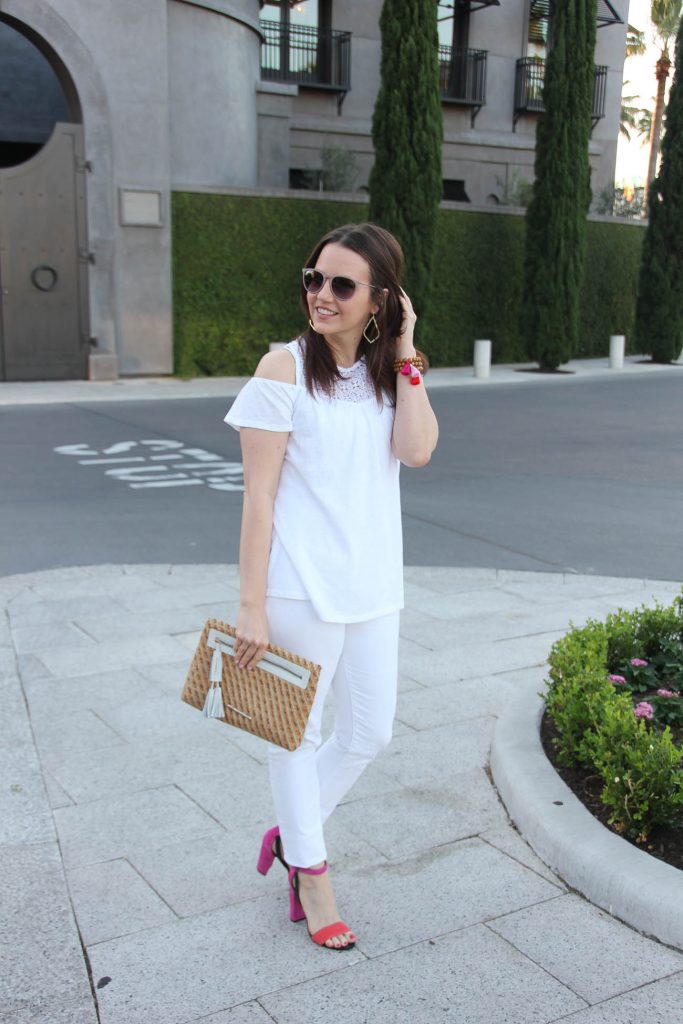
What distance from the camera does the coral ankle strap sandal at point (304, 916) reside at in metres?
2.69

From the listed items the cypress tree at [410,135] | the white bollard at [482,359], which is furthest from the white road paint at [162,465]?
the white bollard at [482,359]

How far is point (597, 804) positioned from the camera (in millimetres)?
3289

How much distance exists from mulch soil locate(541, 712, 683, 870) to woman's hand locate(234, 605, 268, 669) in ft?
4.34

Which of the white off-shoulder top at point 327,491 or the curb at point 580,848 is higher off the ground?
the white off-shoulder top at point 327,491

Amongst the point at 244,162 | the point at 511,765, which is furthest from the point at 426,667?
the point at 244,162

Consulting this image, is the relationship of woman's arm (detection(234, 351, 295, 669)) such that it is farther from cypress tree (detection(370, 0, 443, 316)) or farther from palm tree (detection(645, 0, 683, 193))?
palm tree (detection(645, 0, 683, 193))

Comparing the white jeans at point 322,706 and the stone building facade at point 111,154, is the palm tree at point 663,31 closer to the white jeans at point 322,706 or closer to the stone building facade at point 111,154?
the stone building facade at point 111,154

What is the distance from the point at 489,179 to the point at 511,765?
82.5ft

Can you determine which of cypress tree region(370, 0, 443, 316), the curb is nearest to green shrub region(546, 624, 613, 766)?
the curb

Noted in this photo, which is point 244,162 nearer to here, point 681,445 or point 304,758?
point 681,445

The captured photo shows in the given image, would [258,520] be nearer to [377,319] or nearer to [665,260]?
[377,319]

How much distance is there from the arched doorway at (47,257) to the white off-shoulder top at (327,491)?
1514 centimetres

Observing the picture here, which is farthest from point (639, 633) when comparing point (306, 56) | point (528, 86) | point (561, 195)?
point (528, 86)

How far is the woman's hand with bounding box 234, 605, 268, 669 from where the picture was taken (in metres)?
2.56
